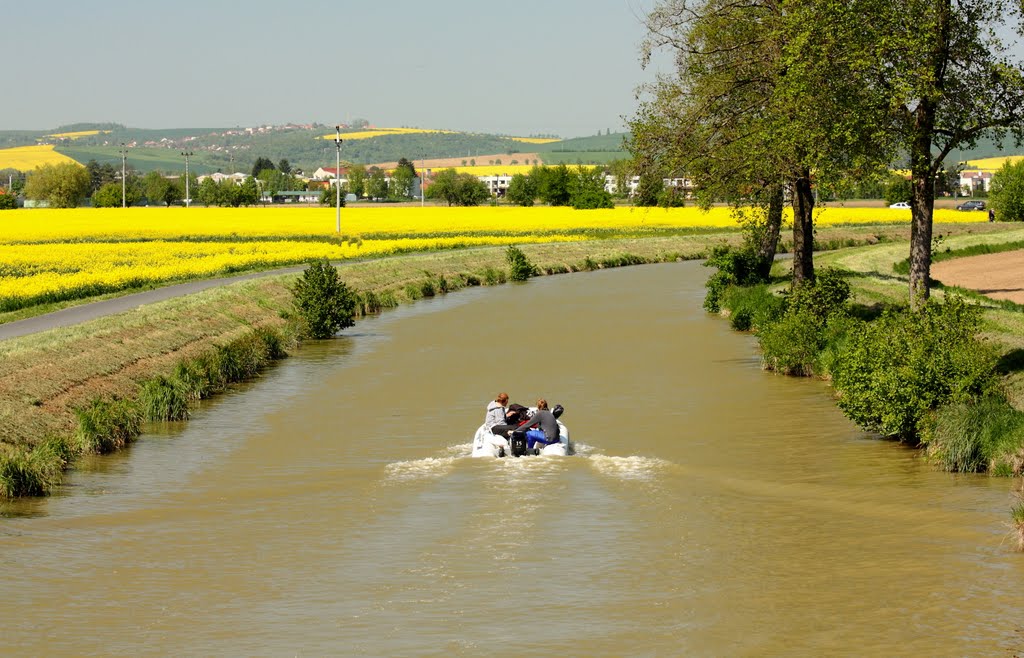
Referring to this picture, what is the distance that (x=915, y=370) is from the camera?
78.0ft

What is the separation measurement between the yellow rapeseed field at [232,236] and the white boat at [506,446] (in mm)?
25438

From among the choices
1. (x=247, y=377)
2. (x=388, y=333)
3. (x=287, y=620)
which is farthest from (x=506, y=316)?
(x=287, y=620)

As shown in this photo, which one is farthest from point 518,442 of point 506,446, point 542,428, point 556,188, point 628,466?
point 556,188

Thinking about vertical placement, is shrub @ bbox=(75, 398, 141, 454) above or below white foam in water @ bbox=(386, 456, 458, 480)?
above

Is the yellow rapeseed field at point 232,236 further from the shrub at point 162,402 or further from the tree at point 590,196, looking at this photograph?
the shrub at point 162,402

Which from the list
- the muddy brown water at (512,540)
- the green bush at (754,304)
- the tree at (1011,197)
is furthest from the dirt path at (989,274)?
the tree at (1011,197)

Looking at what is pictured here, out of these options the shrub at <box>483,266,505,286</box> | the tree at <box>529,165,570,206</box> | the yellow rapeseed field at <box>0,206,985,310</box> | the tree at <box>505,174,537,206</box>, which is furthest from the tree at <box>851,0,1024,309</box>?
the tree at <box>505,174,537,206</box>

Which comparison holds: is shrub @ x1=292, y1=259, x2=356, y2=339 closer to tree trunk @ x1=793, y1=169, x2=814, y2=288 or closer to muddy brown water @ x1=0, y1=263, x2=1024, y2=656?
muddy brown water @ x1=0, y1=263, x2=1024, y2=656

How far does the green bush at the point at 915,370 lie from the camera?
23.4 metres

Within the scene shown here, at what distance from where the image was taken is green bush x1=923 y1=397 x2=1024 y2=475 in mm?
21516

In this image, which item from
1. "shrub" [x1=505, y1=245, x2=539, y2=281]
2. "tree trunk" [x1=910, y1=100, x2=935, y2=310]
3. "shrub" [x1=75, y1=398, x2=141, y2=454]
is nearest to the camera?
"shrub" [x1=75, y1=398, x2=141, y2=454]

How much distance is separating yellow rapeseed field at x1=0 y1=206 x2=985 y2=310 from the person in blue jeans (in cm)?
2539

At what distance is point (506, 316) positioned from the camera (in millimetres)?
49938

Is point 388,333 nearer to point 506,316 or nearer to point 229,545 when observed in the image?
point 506,316
